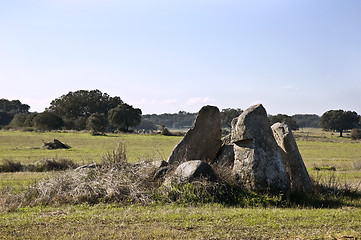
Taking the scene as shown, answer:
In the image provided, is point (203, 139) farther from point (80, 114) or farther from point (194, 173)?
point (80, 114)

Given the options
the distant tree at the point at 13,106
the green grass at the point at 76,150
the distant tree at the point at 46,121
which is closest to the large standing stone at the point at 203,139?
the green grass at the point at 76,150

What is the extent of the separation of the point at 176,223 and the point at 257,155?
4.99m

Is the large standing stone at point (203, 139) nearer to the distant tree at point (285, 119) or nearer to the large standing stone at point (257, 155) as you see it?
the large standing stone at point (257, 155)

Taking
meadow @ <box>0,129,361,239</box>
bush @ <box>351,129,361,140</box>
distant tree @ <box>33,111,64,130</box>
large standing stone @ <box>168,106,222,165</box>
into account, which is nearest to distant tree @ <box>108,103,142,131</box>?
distant tree @ <box>33,111,64,130</box>

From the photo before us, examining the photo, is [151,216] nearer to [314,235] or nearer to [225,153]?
[314,235]

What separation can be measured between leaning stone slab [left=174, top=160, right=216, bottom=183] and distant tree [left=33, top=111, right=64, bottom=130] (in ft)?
249

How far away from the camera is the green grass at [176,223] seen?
8262 mm

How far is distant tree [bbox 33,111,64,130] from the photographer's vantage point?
83.2 meters

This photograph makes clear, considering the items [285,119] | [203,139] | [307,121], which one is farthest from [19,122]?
[307,121]

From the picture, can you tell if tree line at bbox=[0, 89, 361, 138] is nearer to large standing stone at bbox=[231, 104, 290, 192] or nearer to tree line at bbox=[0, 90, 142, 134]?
tree line at bbox=[0, 90, 142, 134]

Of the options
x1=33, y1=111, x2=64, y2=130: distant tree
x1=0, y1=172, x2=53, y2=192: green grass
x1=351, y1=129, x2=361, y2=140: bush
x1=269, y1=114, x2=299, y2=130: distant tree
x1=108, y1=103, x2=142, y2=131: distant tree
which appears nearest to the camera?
x1=0, y1=172, x2=53, y2=192: green grass

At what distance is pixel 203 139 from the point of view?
625 inches

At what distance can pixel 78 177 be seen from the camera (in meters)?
13.5

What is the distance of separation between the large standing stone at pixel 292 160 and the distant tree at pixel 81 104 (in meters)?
102
